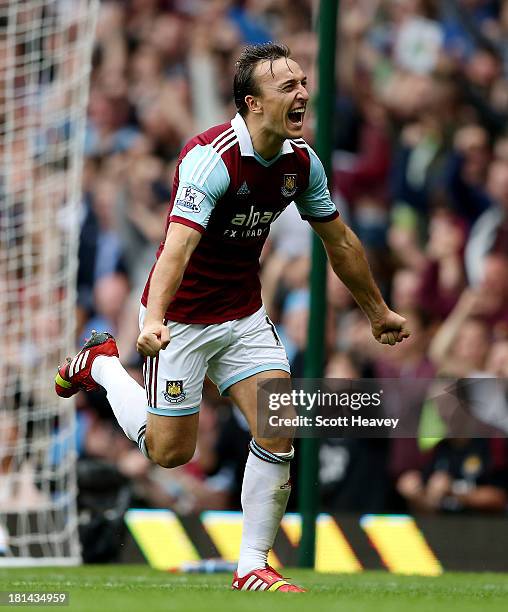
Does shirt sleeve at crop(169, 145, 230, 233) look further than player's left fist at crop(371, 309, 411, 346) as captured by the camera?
No

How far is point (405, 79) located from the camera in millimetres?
13250

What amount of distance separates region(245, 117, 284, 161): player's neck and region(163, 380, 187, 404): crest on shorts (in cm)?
115

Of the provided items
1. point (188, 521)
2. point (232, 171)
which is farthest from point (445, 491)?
point (232, 171)

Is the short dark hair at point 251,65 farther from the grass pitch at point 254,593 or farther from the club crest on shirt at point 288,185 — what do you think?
the grass pitch at point 254,593

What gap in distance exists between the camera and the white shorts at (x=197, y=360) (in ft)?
24.1

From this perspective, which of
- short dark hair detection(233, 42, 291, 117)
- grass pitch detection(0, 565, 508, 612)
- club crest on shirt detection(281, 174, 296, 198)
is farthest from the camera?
club crest on shirt detection(281, 174, 296, 198)

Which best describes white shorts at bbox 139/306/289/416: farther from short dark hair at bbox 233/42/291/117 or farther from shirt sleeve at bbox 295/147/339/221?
short dark hair at bbox 233/42/291/117

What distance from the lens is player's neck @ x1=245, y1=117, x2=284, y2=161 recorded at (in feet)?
23.1

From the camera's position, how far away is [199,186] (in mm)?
6887

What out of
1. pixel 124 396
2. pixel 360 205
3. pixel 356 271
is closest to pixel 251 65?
pixel 356 271

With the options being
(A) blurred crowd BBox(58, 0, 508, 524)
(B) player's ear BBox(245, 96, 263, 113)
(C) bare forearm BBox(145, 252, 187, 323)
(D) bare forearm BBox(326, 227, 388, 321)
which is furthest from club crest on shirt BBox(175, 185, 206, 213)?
(A) blurred crowd BBox(58, 0, 508, 524)

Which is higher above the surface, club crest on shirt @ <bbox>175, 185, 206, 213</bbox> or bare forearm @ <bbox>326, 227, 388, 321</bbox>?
club crest on shirt @ <bbox>175, 185, 206, 213</bbox>

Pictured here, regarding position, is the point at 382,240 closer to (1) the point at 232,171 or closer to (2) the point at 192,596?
(1) the point at 232,171

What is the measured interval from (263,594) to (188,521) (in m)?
3.48
